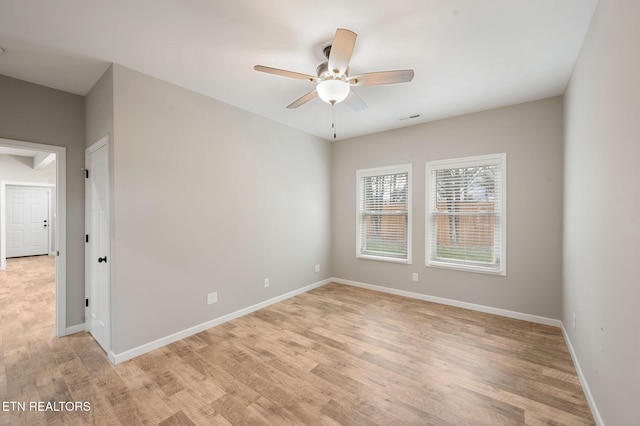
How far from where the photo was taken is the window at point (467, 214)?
3580 millimetres

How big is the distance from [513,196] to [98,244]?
16.3 feet

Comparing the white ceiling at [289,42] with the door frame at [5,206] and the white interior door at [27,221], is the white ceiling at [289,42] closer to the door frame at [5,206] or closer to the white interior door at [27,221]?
the door frame at [5,206]

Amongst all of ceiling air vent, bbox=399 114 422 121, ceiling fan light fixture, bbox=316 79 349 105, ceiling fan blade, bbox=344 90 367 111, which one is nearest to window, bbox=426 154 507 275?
ceiling air vent, bbox=399 114 422 121

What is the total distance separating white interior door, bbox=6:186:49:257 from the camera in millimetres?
7512

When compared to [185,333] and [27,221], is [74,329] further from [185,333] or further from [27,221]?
[27,221]

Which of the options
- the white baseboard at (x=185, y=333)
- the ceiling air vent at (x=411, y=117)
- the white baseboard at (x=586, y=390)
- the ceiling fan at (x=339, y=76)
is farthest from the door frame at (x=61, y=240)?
the white baseboard at (x=586, y=390)

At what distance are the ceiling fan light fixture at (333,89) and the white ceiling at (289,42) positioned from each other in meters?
0.38

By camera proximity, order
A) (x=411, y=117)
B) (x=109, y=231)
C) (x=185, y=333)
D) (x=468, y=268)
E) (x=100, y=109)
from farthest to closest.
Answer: (x=411, y=117)
(x=468, y=268)
(x=185, y=333)
(x=100, y=109)
(x=109, y=231)

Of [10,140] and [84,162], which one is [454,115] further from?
[10,140]

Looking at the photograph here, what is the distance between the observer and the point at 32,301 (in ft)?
13.1

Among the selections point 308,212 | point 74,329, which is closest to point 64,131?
point 74,329

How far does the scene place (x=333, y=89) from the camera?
81.4 inches

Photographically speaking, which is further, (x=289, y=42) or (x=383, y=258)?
(x=383, y=258)

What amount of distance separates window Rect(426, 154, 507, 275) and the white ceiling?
3.42 ft
